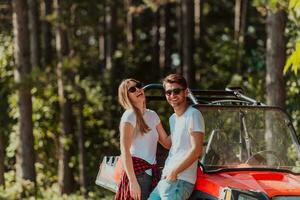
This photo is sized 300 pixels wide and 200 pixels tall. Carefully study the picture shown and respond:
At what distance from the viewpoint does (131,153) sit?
25.7ft

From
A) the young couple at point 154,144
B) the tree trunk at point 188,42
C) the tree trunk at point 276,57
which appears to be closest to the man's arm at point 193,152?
the young couple at point 154,144

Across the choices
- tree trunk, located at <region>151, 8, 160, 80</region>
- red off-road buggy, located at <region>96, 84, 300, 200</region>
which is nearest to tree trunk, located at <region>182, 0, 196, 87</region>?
tree trunk, located at <region>151, 8, 160, 80</region>

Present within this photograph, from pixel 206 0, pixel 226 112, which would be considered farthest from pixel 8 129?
pixel 206 0

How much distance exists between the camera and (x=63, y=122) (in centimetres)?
2183

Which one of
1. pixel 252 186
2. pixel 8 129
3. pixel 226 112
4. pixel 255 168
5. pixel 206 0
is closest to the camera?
pixel 252 186

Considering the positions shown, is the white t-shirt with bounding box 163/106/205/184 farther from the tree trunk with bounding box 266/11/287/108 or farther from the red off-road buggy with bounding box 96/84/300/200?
the tree trunk with bounding box 266/11/287/108

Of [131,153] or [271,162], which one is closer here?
[131,153]

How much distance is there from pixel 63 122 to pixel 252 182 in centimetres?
1469

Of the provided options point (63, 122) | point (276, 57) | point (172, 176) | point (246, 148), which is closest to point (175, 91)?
point (172, 176)

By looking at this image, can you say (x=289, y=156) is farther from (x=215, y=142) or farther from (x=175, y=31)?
(x=175, y=31)

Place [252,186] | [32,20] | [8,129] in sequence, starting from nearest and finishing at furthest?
[252,186], [8,129], [32,20]

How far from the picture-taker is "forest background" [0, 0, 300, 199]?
17406mm

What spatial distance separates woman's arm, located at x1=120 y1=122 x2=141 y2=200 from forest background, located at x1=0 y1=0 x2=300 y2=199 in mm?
4686

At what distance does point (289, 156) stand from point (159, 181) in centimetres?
161
